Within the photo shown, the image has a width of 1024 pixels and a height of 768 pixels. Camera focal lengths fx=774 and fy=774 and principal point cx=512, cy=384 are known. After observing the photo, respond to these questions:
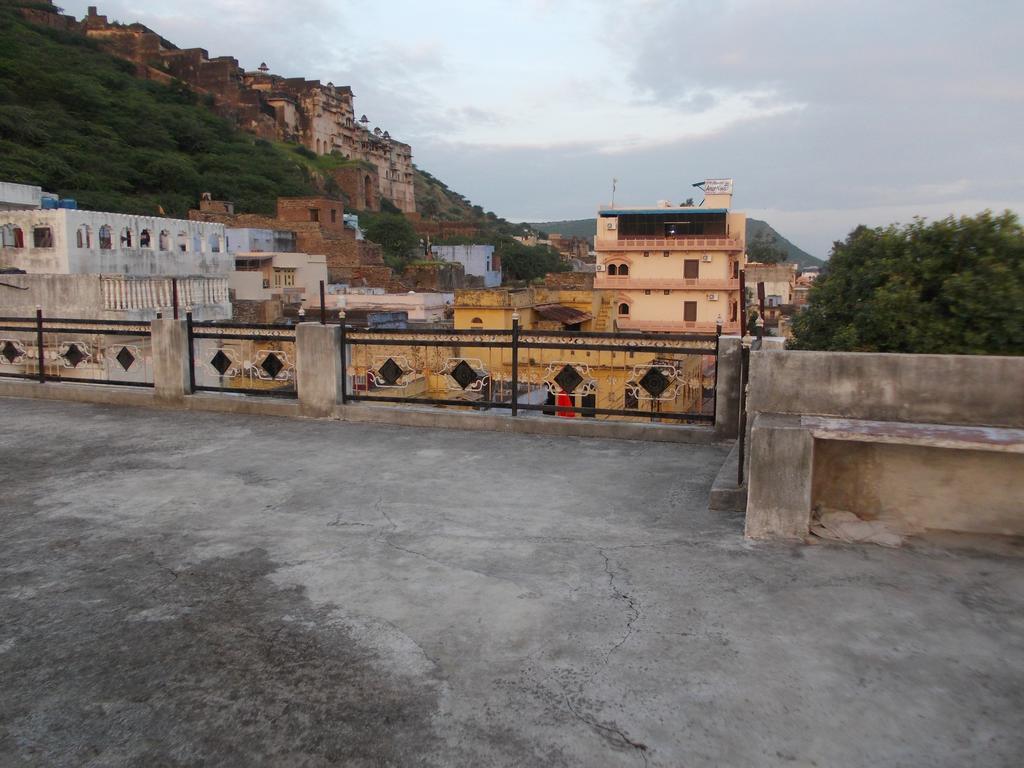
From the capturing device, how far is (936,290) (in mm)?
6719

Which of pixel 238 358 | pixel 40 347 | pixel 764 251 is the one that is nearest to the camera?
pixel 238 358

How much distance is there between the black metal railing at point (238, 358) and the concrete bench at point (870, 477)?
6.05m

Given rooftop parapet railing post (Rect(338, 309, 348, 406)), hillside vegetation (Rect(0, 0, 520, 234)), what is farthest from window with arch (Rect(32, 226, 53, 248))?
hillside vegetation (Rect(0, 0, 520, 234))

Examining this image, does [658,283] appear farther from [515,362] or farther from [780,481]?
[780,481]

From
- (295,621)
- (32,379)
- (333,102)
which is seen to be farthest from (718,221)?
(333,102)

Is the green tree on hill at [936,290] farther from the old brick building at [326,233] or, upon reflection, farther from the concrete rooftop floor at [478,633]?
the old brick building at [326,233]

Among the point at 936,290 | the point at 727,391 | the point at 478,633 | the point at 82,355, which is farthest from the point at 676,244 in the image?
the point at 478,633

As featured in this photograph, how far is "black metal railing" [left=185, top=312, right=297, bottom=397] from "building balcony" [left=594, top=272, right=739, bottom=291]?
39295 mm

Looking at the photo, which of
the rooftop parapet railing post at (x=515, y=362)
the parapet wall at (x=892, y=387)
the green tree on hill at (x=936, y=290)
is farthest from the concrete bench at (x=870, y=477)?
the rooftop parapet railing post at (x=515, y=362)

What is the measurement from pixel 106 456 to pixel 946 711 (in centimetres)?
712

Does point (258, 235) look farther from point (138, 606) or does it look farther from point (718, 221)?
point (138, 606)

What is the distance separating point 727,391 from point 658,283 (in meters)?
41.4

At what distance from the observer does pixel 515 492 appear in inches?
242

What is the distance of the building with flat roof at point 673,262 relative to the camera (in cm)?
4691
